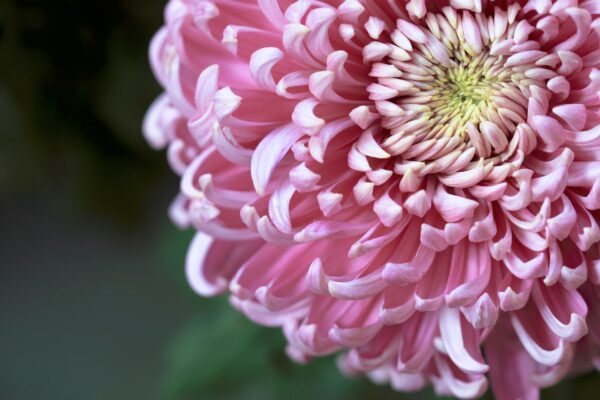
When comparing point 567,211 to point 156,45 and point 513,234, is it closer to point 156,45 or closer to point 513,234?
point 513,234

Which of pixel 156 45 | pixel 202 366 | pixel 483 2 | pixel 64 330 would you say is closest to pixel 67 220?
pixel 64 330

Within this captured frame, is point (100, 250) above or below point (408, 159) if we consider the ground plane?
below

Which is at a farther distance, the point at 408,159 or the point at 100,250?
the point at 100,250

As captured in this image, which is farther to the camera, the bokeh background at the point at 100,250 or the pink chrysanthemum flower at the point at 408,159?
the bokeh background at the point at 100,250

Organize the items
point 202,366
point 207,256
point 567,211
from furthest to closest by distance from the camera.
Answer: point 202,366, point 207,256, point 567,211

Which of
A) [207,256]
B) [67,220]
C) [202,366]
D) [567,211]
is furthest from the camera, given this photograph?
[67,220]
